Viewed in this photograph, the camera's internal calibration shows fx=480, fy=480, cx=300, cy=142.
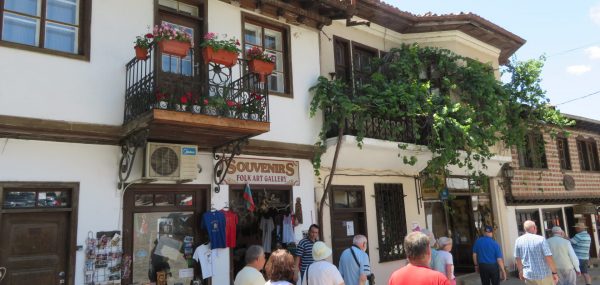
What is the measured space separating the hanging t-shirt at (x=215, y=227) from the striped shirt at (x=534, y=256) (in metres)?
5.06

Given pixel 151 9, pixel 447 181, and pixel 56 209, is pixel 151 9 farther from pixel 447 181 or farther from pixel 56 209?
pixel 447 181

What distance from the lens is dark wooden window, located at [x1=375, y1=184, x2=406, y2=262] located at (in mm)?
11133

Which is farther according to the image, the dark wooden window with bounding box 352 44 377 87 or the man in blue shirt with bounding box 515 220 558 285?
the dark wooden window with bounding box 352 44 377 87

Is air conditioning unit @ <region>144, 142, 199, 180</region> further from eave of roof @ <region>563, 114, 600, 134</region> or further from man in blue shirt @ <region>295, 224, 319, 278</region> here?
eave of roof @ <region>563, 114, 600, 134</region>

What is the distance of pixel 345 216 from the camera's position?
10594 mm

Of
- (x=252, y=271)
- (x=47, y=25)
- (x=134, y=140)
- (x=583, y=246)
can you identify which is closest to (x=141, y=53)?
(x=134, y=140)

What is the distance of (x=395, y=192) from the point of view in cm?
1173

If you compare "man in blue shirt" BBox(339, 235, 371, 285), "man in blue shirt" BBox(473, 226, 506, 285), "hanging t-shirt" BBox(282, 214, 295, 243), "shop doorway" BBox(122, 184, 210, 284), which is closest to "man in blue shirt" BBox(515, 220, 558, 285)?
"man in blue shirt" BBox(473, 226, 506, 285)

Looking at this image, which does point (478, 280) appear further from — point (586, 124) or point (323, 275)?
point (586, 124)

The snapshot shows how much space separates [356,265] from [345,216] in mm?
3925

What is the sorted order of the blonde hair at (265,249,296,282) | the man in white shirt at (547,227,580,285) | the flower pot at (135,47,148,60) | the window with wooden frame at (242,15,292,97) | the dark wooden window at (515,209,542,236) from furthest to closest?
the dark wooden window at (515,209,542,236) → the window with wooden frame at (242,15,292,97) → the man in white shirt at (547,227,580,285) → the flower pot at (135,47,148,60) → the blonde hair at (265,249,296,282)

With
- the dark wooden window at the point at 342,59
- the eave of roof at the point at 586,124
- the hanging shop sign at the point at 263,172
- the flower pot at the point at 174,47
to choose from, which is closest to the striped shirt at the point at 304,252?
the hanging shop sign at the point at 263,172

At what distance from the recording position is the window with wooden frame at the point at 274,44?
9.38 m

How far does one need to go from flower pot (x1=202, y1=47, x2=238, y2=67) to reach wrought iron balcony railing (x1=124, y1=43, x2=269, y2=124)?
0.21 meters
